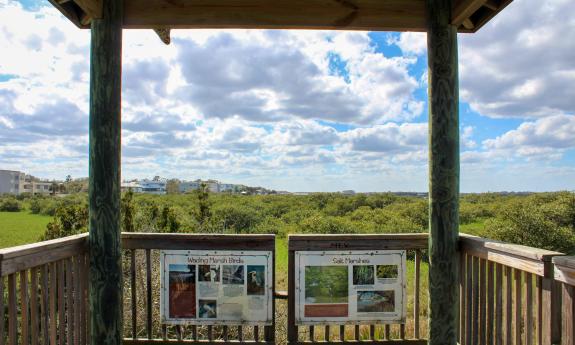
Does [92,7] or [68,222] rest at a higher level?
[92,7]

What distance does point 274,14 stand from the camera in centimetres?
323

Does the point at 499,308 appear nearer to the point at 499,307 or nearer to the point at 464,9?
the point at 499,307

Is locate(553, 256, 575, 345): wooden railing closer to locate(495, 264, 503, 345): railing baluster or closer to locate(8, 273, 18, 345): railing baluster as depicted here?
locate(495, 264, 503, 345): railing baluster

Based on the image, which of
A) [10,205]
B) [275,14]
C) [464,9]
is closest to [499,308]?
[464,9]

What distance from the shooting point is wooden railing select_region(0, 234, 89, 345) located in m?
2.40

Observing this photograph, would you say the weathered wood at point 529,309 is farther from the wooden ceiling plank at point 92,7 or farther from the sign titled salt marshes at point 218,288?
the wooden ceiling plank at point 92,7

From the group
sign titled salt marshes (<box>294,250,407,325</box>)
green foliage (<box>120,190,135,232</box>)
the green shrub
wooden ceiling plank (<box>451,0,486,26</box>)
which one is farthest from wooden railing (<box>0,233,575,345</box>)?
the green shrub

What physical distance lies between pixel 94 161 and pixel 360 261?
7.14ft

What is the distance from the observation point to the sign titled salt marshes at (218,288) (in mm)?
3471

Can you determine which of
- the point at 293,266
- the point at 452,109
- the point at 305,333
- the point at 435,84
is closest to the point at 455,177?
the point at 452,109

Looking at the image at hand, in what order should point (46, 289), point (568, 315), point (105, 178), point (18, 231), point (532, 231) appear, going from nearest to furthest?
point (568, 315)
point (46, 289)
point (105, 178)
point (532, 231)
point (18, 231)

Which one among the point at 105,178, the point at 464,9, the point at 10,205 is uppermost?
the point at 464,9

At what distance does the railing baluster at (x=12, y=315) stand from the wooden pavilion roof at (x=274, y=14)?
1.95 metres

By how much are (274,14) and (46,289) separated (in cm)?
247
